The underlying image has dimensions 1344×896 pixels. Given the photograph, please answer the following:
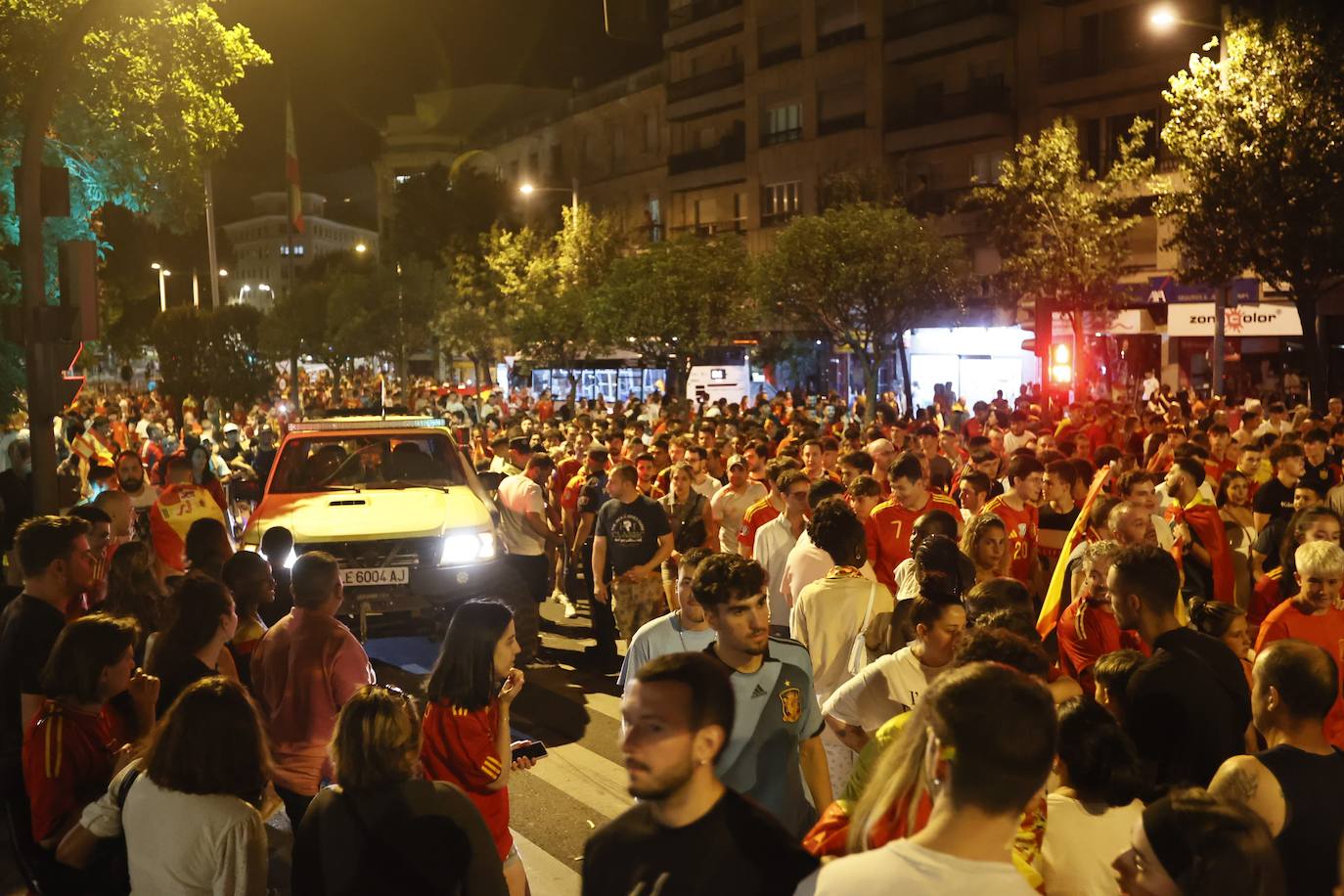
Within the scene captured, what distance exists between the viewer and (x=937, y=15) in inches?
1473

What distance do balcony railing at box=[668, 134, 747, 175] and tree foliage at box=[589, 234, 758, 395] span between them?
1189 cm

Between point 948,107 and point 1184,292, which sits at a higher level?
point 948,107

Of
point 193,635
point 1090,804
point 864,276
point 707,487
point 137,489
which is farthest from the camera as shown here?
point 864,276

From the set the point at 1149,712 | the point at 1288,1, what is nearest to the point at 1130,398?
the point at 1288,1

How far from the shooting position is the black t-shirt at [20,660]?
4.78 metres

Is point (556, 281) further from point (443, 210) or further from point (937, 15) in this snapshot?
point (443, 210)

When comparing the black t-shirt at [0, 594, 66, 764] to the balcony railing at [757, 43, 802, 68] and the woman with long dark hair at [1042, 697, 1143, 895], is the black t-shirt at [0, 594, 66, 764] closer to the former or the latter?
the woman with long dark hair at [1042, 697, 1143, 895]

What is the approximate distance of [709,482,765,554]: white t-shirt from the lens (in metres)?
10.2

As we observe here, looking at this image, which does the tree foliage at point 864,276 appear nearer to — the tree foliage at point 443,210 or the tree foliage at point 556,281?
the tree foliage at point 556,281

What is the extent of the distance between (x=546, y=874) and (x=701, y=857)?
3640 millimetres

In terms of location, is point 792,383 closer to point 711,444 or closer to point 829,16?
point 829,16

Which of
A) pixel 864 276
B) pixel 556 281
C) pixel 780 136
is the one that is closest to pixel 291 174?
pixel 556 281

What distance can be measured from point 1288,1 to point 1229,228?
3.66 meters

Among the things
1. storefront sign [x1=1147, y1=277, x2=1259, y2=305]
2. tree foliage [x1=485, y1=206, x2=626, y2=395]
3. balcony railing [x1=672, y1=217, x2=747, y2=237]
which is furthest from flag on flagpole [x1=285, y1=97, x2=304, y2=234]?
storefront sign [x1=1147, y1=277, x2=1259, y2=305]
